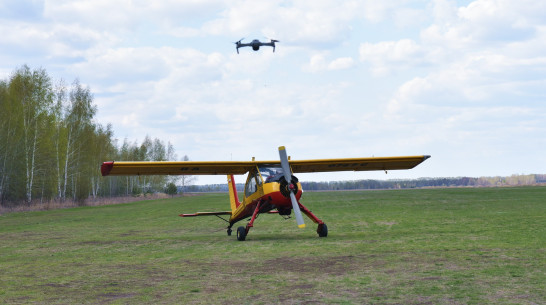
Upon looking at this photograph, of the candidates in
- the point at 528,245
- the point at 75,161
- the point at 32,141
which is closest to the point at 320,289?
the point at 528,245

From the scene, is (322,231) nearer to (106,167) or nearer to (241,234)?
(241,234)

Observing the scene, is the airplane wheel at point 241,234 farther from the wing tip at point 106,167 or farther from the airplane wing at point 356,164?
the wing tip at point 106,167

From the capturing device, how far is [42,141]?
169 feet

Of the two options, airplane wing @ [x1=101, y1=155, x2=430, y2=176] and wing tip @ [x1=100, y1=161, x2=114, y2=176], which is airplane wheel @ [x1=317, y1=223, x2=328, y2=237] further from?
wing tip @ [x1=100, y1=161, x2=114, y2=176]

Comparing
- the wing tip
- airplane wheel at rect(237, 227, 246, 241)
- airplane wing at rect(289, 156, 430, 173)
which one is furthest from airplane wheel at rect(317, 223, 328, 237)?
the wing tip

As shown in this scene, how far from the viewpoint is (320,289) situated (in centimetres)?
824

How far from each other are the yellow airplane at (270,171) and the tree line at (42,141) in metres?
29.7

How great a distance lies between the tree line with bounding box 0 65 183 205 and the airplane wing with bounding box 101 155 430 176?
2942 cm

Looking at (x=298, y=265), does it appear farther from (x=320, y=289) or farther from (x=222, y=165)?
(x=222, y=165)

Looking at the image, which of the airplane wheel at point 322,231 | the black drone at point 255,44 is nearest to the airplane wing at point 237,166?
the airplane wheel at point 322,231

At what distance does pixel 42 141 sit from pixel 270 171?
131 feet

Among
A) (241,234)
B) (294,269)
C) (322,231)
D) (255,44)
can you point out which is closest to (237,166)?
(241,234)

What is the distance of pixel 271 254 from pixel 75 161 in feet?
170

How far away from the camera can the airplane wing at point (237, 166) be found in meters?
17.8
